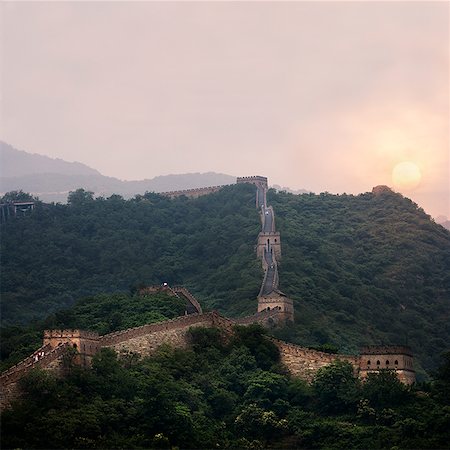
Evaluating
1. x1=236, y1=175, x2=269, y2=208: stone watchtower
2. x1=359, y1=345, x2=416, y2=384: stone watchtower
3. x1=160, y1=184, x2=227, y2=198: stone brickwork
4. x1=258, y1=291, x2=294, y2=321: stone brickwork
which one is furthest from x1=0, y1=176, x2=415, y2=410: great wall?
x1=160, y1=184, x2=227, y2=198: stone brickwork

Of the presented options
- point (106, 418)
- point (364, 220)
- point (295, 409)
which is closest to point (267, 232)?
point (364, 220)

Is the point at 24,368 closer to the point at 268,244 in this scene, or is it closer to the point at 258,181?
the point at 268,244

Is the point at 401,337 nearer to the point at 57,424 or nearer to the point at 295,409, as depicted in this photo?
the point at 295,409

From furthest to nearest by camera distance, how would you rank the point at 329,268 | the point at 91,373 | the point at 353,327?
1. the point at 329,268
2. the point at 353,327
3. the point at 91,373

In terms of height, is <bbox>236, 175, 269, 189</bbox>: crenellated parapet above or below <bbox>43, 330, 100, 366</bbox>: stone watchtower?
above

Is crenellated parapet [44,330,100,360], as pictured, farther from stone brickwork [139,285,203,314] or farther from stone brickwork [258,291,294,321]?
stone brickwork [258,291,294,321]

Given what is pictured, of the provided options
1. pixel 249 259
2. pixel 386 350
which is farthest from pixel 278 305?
pixel 386 350

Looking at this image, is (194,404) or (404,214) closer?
(194,404)

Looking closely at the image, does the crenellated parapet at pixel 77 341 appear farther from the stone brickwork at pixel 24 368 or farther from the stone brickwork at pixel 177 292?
the stone brickwork at pixel 177 292
